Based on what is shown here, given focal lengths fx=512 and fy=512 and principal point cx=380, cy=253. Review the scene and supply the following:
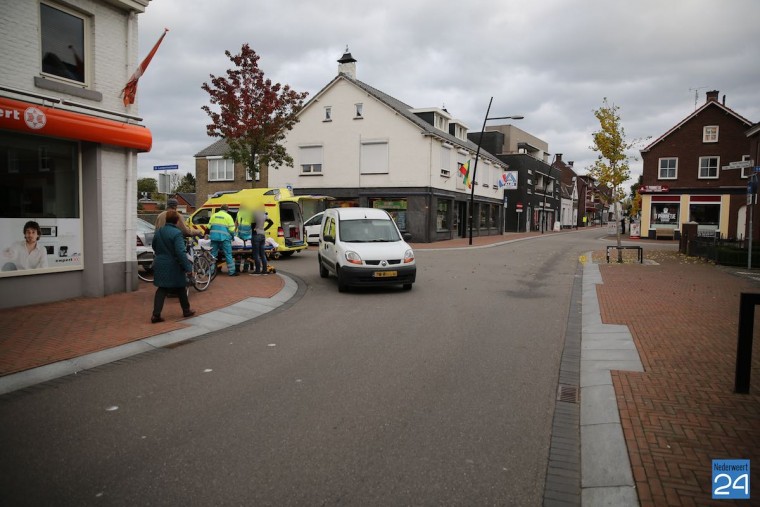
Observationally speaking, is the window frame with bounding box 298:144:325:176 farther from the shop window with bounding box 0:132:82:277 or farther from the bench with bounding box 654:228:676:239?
the bench with bounding box 654:228:676:239

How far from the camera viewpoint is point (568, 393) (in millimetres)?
5145

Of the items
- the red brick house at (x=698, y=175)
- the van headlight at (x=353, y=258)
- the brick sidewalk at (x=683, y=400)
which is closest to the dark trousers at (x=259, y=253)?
the van headlight at (x=353, y=258)

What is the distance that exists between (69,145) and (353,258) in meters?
5.73

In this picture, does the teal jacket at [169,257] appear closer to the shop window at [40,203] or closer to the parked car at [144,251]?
the shop window at [40,203]

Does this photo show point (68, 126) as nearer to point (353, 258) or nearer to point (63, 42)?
point (63, 42)

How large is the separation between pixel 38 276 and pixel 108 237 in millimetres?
1366

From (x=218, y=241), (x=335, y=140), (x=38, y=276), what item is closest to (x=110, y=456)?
(x=38, y=276)

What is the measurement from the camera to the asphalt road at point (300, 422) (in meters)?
3.26

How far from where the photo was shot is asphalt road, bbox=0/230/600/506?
10.7 ft

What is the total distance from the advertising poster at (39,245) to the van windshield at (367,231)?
5.39 m

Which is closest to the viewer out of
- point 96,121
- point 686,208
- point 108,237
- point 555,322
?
point 555,322

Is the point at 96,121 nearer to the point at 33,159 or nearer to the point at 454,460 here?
the point at 33,159

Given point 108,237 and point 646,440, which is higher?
point 108,237

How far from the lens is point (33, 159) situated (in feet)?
28.5
